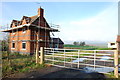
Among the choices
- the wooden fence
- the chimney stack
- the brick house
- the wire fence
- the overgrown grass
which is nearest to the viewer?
the wooden fence

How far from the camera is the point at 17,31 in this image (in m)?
19.3

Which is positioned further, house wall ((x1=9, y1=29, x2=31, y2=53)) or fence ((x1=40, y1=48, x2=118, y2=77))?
house wall ((x1=9, y1=29, x2=31, y2=53))

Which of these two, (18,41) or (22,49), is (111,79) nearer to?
(22,49)

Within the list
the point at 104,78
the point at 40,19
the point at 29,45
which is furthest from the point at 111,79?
the point at 40,19

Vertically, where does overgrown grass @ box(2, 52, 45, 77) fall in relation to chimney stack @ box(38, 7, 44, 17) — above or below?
below

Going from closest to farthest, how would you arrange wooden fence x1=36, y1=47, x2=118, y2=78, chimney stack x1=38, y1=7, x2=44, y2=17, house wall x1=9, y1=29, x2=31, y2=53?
wooden fence x1=36, y1=47, x2=118, y2=78 < house wall x1=9, y1=29, x2=31, y2=53 < chimney stack x1=38, y1=7, x2=44, y2=17

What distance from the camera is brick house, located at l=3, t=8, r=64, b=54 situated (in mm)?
16641

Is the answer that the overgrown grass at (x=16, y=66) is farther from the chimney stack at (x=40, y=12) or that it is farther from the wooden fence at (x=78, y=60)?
the chimney stack at (x=40, y=12)

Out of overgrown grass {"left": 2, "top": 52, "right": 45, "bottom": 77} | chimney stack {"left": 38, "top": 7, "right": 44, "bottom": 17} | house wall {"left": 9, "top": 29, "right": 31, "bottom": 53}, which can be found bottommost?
overgrown grass {"left": 2, "top": 52, "right": 45, "bottom": 77}

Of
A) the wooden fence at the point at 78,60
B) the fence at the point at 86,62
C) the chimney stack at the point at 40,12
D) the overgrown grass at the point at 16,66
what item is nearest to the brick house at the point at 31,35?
the chimney stack at the point at 40,12

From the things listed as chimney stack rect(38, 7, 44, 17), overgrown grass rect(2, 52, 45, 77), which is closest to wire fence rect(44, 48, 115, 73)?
overgrown grass rect(2, 52, 45, 77)

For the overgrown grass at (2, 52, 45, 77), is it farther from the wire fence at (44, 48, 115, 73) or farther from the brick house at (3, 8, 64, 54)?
the brick house at (3, 8, 64, 54)

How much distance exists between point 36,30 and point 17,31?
190 inches

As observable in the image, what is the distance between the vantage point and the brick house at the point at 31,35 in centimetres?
1664
